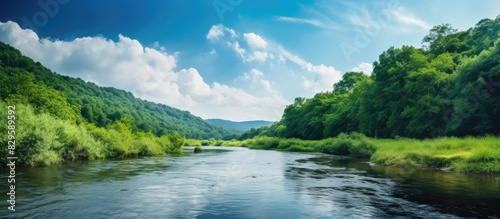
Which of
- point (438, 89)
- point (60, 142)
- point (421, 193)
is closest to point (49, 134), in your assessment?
point (60, 142)

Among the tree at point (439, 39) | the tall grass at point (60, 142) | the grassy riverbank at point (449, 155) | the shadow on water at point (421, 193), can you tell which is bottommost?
the shadow on water at point (421, 193)

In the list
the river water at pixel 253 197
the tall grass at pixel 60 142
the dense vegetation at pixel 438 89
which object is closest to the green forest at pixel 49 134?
the tall grass at pixel 60 142

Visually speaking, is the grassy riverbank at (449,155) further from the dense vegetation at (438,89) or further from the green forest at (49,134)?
the green forest at (49,134)

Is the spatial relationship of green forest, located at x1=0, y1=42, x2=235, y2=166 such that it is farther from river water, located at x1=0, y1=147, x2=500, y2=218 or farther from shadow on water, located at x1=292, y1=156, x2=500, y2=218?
shadow on water, located at x1=292, y1=156, x2=500, y2=218

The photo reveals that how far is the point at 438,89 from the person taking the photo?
49.7 metres

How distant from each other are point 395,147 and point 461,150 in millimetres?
9180

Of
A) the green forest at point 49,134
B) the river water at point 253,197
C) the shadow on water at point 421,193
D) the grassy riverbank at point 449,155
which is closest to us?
the river water at point 253,197

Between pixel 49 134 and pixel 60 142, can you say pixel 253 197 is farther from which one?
pixel 60 142

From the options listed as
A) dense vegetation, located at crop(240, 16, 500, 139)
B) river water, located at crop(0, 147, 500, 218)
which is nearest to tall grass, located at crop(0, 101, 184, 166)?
river water, located at crop(0, 147, 500, 218)

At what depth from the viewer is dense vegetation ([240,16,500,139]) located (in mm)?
39188

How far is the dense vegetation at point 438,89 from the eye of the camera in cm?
3919

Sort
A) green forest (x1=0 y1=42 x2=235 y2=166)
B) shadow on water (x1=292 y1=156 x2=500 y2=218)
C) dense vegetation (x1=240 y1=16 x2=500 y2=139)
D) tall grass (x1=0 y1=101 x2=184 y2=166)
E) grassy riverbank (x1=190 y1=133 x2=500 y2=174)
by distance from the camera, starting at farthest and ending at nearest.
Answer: dense vegetation (x1=240 y1=16 x2=500 y2=139) < green forest (x1=0 y1=42 x2=235 y2=166) < tall grass (x1=0 y1=101 x2=184 y2=166) < grassy riverbank (x1=190 y1=133 x2=500 y2=174) < shadow on water (x1=292 y1=156 x2=500 y2=218)

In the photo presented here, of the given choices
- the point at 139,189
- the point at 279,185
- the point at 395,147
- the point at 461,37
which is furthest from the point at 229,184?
the point at 461,37

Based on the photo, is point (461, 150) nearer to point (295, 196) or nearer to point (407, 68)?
point (295, 196)
